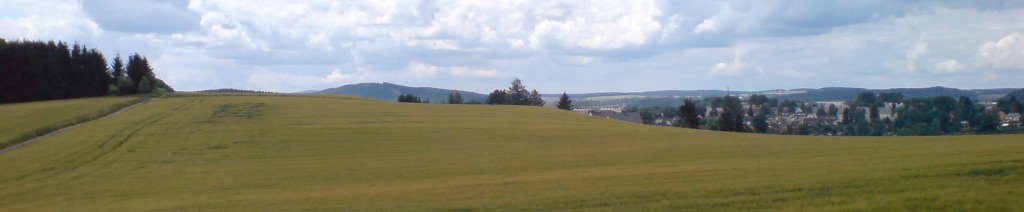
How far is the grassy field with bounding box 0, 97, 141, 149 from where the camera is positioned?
45.1m

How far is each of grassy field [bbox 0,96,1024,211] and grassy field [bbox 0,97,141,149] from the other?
2.24 m

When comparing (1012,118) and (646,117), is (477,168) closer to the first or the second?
(1012,118)

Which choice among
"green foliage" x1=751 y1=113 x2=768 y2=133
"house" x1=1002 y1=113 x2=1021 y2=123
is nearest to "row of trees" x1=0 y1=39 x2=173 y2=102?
"green foliage" x1=751 y1=113 x2=768 y2=133

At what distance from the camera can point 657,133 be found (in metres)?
44.8

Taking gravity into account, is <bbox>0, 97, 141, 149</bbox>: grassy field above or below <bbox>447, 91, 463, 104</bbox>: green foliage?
below

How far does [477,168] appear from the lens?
28938 mm

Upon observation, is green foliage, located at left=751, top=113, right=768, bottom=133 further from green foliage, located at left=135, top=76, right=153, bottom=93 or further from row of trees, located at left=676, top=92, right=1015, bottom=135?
green foliage, located at left=135, top=76, right=153, bottom=93

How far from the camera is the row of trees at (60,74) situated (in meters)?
82.9

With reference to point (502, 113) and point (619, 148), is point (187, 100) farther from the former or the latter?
point (619, 148)

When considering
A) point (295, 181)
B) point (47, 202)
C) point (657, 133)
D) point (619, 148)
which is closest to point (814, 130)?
point (657, 133)

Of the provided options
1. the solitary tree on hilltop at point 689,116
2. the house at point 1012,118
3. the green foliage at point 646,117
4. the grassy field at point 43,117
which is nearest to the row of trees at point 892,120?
the solitary tree on hilltop at point 689,116

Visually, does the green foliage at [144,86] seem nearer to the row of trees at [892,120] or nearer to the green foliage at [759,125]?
the row of trees at [892,120]

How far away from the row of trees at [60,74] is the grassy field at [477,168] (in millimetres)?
37559

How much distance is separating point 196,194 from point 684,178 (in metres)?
13.0
